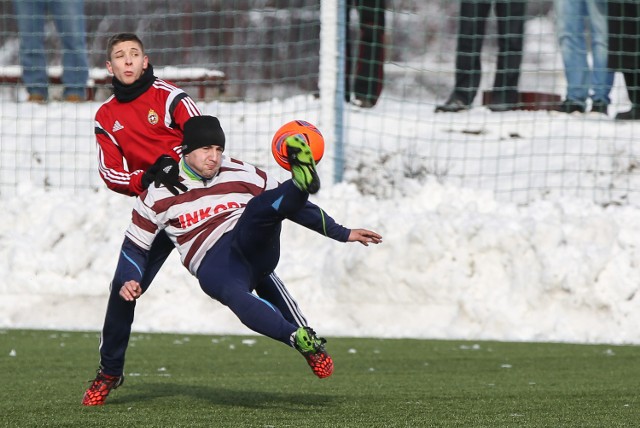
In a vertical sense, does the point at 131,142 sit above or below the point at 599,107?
above

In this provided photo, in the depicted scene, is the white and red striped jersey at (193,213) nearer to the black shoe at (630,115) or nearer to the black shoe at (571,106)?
the black shoe at (571,106)

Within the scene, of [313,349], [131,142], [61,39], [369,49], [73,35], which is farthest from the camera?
[61,39]

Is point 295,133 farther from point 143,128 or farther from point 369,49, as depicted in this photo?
point 369,49

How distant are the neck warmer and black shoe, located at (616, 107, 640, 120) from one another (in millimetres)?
6814

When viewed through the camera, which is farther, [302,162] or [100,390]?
[100,390]

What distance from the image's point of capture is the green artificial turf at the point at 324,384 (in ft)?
18.4

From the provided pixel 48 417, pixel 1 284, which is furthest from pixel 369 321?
pixel 48 417

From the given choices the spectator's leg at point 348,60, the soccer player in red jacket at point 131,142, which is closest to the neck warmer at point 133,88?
the soccer player in red jacket at point 131,142

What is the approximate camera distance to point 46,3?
13.2 metres

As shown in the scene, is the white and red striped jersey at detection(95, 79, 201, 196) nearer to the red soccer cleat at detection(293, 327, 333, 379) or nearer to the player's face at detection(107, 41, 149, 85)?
the player's face at detection(107, 41, 149, 85)

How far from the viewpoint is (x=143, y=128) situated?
6.28 meters

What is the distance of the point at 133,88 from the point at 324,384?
1.94 metres

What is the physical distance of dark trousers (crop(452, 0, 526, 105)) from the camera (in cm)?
1223

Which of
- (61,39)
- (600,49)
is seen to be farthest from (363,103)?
(61,39)
